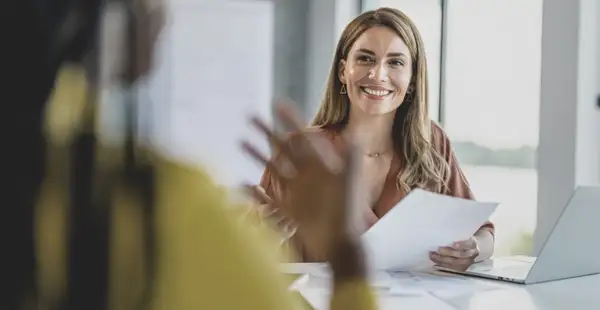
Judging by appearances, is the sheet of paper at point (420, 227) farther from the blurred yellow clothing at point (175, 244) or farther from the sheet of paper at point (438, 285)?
the blurred yellow clothing at point (175, 244)

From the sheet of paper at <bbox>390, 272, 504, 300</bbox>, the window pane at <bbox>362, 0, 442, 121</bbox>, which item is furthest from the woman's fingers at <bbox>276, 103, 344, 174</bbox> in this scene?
the window pane at <bbox>362, 0, 442, 121</bbox>

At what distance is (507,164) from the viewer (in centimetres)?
224

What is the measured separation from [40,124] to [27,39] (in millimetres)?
40

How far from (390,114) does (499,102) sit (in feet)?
1.95

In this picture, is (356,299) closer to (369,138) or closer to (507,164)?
(369,138)

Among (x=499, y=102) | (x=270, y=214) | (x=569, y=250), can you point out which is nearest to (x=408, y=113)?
(x=499, y=102)

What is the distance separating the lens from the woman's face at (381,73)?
6.04 ft

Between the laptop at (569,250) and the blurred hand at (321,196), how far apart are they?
2.51 feet

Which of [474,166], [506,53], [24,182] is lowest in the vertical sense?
[474,166]

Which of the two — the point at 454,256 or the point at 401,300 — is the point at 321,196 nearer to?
the point at 401,300

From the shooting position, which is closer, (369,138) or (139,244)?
(139,244)

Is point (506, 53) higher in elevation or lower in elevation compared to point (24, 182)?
higher

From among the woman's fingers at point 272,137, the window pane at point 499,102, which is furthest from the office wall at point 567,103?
the woman's fingers at point 272,137

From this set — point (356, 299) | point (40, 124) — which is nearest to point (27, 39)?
point (40, 124)
